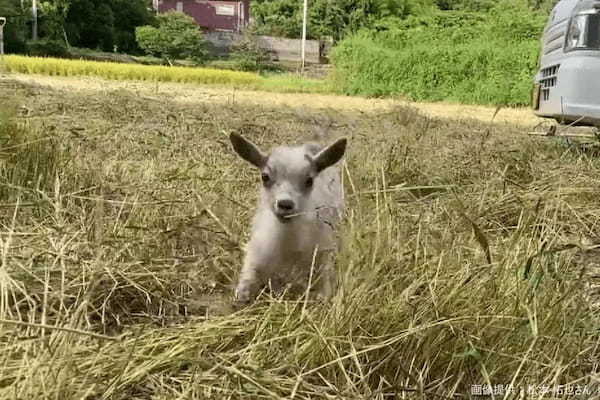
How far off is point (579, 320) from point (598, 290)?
513 millimetres

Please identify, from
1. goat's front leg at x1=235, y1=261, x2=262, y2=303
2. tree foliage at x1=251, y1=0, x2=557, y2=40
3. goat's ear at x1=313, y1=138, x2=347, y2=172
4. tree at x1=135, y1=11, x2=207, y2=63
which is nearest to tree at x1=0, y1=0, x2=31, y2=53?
tree at x1=135, y1=11, x2=207, y2=63

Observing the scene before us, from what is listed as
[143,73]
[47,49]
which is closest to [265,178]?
[143,73]

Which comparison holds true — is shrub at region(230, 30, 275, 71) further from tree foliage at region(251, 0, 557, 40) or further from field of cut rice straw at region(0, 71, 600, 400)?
field of cut rice straw at region(0, 71, 600, 400)

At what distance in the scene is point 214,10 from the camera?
1471 inches

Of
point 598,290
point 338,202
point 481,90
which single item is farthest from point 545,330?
point 481,90

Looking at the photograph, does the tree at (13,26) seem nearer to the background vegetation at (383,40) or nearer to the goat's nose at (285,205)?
the background vegetation at (383,40)

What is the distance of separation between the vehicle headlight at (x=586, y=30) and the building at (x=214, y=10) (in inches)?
1295

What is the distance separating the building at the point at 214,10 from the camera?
3672 centimetres

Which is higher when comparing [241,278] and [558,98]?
[558,98]

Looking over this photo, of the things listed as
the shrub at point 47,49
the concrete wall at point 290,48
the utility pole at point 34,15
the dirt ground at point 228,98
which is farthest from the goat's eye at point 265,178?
the concrete wall at point 290,48

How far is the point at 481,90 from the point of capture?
2055 centimetres

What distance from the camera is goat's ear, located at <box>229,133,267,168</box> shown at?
94.8 inches

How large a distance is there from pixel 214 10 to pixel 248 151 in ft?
120

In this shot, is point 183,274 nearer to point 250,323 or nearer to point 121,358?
point 250,323
